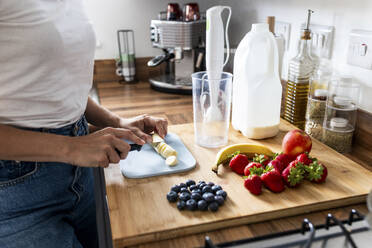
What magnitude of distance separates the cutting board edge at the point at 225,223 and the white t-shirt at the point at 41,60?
0.32 m

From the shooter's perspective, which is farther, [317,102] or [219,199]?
[317,102]

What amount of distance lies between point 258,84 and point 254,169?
0.27 meters

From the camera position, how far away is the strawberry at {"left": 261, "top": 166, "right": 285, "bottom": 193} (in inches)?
27.2

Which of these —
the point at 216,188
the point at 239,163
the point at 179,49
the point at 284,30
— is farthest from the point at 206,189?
the point at 179,49

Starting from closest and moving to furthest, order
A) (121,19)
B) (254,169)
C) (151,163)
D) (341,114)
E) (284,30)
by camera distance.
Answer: (254,169) → (151,163) → (341,114) → (284,30) → (121,19)

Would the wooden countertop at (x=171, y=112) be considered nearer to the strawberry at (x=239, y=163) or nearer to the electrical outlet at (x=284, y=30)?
the strawberry at (x=239, y=163)

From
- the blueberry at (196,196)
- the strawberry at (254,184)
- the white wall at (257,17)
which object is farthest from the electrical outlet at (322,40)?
the blueberry at (196,196)

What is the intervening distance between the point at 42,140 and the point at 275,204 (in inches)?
17.9

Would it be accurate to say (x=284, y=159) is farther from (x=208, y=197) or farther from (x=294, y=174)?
(x=208, y=197)

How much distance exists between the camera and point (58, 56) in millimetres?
713

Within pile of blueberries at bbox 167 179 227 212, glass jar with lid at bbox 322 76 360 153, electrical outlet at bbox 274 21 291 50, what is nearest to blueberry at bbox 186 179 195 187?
pile of blueberries at bbox 167 179 227 212

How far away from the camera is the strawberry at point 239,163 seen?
770 mm

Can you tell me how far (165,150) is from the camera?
844 mm

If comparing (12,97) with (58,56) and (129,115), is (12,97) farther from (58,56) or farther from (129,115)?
(129,115)
